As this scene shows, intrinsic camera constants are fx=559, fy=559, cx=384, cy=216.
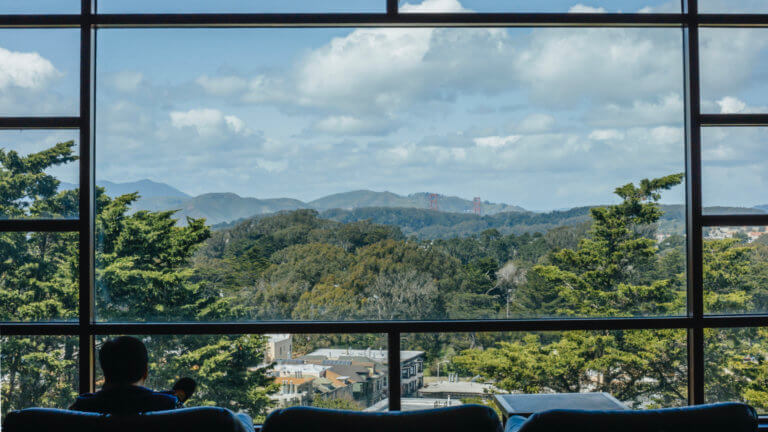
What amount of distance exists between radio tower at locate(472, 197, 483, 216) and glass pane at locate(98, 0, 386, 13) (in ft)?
3.87

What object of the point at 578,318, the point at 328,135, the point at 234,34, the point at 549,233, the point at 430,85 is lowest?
the point at 578,318

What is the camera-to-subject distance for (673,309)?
10.3ft

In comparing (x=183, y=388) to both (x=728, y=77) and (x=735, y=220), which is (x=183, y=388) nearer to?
(x=735, y=220)

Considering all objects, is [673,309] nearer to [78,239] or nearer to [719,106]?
[719,106]

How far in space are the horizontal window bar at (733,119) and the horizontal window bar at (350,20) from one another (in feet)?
1.82

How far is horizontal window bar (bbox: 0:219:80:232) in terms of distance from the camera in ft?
9.89

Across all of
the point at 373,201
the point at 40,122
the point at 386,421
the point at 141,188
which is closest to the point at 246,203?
the point at 141,188

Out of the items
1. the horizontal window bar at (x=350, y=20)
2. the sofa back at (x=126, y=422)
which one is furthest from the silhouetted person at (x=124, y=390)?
the horizontal window bar at (x=350, y=20)

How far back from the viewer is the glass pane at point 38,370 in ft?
9.98

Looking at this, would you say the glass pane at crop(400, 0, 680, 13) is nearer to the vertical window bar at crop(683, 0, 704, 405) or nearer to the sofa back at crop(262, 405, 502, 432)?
the vertical window bar at crop(683, 0, 704, 405)

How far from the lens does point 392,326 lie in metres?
3.06

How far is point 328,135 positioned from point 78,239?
4.82 feet

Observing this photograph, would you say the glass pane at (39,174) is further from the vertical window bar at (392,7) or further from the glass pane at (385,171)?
the vertical window bar at (392,7)

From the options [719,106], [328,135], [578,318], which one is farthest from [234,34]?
[719,106]
